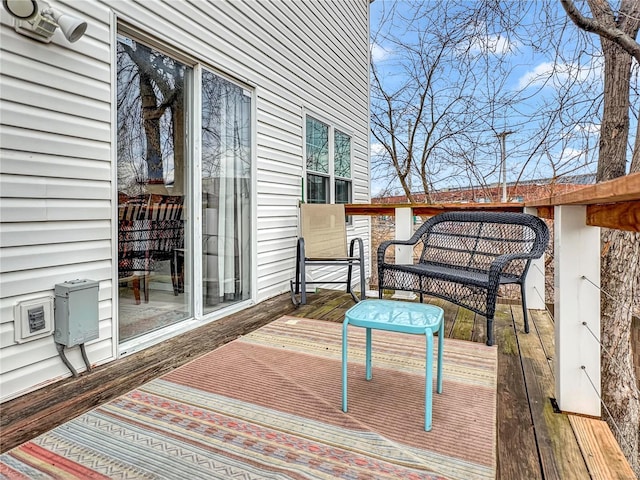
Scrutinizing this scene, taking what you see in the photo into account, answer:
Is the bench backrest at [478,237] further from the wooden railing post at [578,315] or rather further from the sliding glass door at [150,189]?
the sliding glass door at [150,189]

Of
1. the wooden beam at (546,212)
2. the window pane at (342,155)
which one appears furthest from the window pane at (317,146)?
the wooden beam at (546,212)

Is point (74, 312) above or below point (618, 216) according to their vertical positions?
below

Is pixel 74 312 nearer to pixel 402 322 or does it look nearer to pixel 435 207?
pixel 402 322

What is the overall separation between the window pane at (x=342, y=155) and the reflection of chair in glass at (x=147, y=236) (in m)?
3.47

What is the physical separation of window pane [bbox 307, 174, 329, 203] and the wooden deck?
2278 mm

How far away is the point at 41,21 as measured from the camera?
189 centimetres

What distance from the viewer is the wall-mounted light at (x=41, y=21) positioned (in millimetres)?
1812

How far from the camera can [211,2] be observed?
310 cm

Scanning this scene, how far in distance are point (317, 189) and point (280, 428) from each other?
155 inches

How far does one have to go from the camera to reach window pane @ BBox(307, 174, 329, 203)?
16.5 feet

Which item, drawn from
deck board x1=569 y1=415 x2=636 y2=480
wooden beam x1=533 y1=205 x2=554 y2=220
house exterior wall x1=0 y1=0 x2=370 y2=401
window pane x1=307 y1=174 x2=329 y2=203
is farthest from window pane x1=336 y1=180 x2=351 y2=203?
deck board x1=569 y1=415 x2=636 y2=480

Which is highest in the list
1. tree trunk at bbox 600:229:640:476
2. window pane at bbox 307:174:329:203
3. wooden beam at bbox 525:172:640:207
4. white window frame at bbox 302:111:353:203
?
white window frame at bbox 302:111:353:203

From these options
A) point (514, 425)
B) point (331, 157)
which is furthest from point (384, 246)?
point (331, 157)

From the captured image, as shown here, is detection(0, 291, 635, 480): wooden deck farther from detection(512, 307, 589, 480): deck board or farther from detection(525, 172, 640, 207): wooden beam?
detection(525, 172, 640, 207): wooden beam
